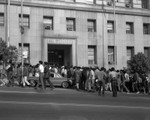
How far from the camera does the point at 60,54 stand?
3136 cm

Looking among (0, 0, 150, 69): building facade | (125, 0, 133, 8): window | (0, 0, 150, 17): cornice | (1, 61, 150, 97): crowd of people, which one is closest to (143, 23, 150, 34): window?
(0, 0, 150, 69): building facade

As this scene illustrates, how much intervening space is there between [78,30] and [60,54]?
391 centimetres

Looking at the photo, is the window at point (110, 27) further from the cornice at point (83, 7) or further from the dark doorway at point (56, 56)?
the dark doorway at point (56, 56)

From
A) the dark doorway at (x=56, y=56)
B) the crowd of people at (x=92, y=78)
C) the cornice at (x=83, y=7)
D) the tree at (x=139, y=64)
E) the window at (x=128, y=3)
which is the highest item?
the window at (x=128, y=3)

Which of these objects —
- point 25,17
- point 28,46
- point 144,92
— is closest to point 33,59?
point 28,46

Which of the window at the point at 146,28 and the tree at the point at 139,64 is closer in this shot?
the tree at the point at 139,64

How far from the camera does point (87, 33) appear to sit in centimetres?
3047

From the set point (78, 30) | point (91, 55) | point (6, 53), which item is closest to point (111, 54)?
point (91, 55)

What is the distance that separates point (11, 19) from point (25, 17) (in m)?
1.76

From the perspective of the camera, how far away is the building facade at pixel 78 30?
2783cm

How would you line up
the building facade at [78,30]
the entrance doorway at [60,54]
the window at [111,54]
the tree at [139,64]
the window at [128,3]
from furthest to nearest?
the window at [128,3]
the window at [111,54]
the entrance doorway at [60,54]
the building facade at [78,30]
the tree at [139,64]

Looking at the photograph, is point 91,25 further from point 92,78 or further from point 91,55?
point 92,78

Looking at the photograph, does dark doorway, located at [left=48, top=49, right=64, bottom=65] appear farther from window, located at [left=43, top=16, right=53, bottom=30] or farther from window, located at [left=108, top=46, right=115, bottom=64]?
window, located at [left=108, top=46, right=115, bottom=64]

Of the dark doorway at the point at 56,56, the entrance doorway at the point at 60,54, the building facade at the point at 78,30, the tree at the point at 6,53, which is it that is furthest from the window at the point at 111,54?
the tree at the point at 6,53
